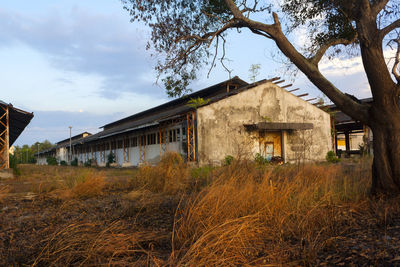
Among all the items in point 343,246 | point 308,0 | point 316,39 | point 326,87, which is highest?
point 308,0

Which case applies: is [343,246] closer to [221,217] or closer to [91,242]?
[221,217]

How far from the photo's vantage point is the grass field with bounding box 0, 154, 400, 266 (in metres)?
2.63

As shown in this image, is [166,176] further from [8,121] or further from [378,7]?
[8,121]

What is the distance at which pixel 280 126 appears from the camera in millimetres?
17859

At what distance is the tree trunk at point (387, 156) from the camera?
547 cm

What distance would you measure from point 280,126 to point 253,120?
1.59m

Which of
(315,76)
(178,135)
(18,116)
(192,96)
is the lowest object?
(178,135)

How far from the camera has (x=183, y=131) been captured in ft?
60.7

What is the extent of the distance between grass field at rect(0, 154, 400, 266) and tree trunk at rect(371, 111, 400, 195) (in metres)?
0.37

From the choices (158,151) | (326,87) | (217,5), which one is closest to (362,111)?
(326,87)

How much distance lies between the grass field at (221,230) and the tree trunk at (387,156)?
37 centimetres

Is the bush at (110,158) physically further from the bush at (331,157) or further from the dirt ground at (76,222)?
the dirt ground at (76,222)

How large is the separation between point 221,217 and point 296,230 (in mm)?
1000

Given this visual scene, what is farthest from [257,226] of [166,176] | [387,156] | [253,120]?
[253,120]
